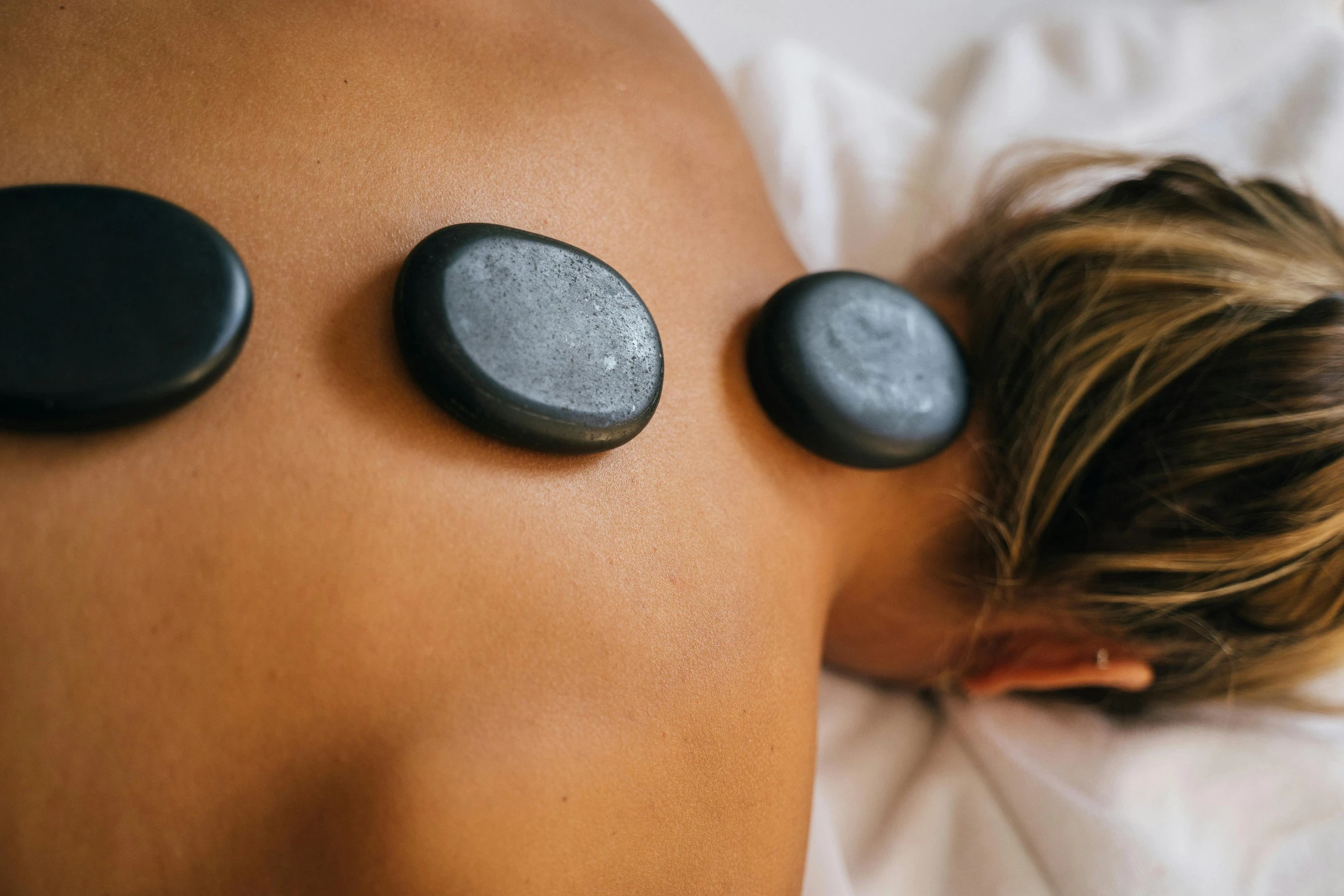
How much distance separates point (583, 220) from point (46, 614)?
38 centimetres

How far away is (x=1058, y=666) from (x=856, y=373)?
387mm

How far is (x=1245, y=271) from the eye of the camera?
30.0 inches

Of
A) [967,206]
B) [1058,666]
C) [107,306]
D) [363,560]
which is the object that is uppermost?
[107,306]

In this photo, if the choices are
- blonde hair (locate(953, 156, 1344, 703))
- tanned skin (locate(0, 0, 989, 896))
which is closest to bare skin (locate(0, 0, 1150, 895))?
tanned skin (locate(0, 0, 989, 896))

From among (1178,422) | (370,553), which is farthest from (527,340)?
(1178,422)

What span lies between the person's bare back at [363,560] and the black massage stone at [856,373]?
0.05m

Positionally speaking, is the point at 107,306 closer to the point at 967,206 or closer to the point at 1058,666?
the point at 1058,666

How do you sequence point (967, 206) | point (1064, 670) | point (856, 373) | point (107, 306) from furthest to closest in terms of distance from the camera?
1. point (967, 206)
2. point (1064, 670)
3. point (856, 373)
4. point (107, 306)

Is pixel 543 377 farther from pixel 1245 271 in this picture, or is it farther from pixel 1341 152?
pixel 1341 152

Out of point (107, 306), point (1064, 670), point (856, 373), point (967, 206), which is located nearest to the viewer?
point (107, 306)

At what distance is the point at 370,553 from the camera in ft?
1.63

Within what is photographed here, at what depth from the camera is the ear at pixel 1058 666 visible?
827 millimetres

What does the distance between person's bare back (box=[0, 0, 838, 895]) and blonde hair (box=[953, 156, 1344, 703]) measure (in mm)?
284

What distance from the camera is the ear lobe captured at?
0.83 meters
